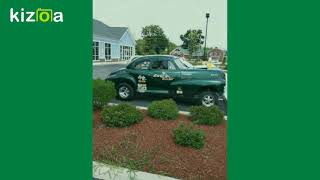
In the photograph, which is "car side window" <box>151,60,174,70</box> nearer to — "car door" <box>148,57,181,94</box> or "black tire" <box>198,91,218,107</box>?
"car door" <box>148,57,181,94</box>

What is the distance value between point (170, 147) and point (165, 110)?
3.12 ft

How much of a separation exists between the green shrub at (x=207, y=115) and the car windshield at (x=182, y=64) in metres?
0.91

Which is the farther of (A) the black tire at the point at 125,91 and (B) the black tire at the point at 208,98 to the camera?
(A) the black tire at the point at 125,91

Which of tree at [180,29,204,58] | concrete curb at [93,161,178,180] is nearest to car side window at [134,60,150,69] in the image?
tree at [180,29,204,58]

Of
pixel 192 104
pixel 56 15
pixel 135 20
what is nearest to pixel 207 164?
pixel 192 104

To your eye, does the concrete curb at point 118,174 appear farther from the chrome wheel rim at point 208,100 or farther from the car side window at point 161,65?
the car side window at point 161,65

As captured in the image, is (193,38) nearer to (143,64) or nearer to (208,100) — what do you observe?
(143,64)

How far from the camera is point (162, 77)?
302 inches

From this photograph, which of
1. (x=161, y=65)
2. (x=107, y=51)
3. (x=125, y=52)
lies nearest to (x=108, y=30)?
(x=107, y=51)

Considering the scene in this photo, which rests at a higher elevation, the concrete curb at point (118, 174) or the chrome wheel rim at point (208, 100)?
the chrome wheel rim at point (208, 100)

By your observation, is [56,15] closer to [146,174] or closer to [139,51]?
[139,51]

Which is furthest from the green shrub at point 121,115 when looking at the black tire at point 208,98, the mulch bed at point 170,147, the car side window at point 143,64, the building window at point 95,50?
the black tire at point 208,98

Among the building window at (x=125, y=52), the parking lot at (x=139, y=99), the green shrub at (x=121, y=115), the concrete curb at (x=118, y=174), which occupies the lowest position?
the concrete curb at (x=118, y=174)

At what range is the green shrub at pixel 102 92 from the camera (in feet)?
25.1
